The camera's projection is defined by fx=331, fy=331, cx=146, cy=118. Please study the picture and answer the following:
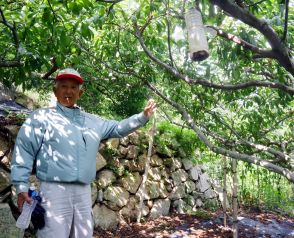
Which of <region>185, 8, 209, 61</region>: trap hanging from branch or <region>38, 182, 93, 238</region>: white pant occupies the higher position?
<region>185, 8, 209, 61</region>: trap hanging from branch

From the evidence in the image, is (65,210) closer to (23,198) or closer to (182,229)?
(23,198)

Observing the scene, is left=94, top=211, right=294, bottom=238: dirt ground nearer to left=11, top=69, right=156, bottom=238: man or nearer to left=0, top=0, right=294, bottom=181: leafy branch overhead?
left=0, top=0, right=294, bottom=181: leafy branch overhead

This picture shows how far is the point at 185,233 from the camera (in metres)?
6.35

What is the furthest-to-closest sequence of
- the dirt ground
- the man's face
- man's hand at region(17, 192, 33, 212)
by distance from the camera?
the dirt ground
the man's face
man's hand at region(17, 192, 33, 212)

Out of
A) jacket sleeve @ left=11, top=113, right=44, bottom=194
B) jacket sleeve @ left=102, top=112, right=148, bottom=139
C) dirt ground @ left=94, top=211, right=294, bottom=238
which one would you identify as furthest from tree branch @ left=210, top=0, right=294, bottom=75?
dirt ground @ left=94, top=211, right=294, bottom=238

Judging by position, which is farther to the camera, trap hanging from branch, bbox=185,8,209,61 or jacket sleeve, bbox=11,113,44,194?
jacket sleeve, bbox=11,113,44,194

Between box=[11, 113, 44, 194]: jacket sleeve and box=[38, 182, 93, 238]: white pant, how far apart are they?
0.15 m

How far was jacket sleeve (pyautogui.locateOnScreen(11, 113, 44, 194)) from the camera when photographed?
96.2 inches

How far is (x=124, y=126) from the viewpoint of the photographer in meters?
2.91

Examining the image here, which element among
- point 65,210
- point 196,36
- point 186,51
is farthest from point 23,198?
point 186,51

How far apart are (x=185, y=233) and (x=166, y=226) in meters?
0.55

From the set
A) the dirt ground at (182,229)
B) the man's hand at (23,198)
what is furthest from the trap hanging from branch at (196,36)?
the dirt ground at (182,229)

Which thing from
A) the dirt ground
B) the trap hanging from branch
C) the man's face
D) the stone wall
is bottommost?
the dirt ground

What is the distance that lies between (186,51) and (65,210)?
2.55m
